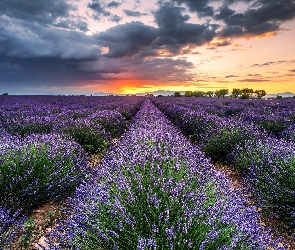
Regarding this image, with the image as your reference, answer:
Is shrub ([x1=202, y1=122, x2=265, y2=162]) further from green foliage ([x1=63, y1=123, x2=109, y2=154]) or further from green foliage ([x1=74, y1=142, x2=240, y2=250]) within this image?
green foliage ([x1=74, y1=142, x2=240, y2=250])

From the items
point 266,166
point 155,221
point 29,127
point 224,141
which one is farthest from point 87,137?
point 155,221

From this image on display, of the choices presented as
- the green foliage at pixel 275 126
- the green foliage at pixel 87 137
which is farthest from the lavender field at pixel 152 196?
the green foliage at pixel 275 126

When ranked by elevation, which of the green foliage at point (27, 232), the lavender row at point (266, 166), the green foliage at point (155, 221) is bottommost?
the green foliage at point (27, 232)

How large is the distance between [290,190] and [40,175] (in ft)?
11.6

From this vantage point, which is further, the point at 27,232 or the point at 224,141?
the point at 224,141

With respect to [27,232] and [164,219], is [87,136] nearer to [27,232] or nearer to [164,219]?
[27,232]

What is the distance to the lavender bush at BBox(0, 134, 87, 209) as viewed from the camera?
352 centimetres

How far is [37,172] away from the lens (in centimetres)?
385

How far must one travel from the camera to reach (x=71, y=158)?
4.60 metres

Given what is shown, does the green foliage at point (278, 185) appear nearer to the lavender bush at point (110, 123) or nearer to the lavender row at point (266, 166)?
the lavender row at point (266, 166)

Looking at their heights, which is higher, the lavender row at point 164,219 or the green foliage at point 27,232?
the lavender row at point 164,219

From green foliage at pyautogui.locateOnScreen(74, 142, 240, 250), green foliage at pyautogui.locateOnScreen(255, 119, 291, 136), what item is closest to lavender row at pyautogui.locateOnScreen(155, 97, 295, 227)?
green foliage at pyautogui.locateOnScreen(74, 142, 240, 250)

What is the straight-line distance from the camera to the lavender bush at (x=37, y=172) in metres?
3.52

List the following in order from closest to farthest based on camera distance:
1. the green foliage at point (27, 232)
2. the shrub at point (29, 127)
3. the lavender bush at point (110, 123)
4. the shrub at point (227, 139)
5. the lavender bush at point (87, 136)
Result: 1. the green foliage at point (27, 232)
2. the shrub at point (227, 139)
3. the lavender bush at point (87, 136)
4. the shrub at point (29, 127)
5. the lavender bush at point (110, 123)
